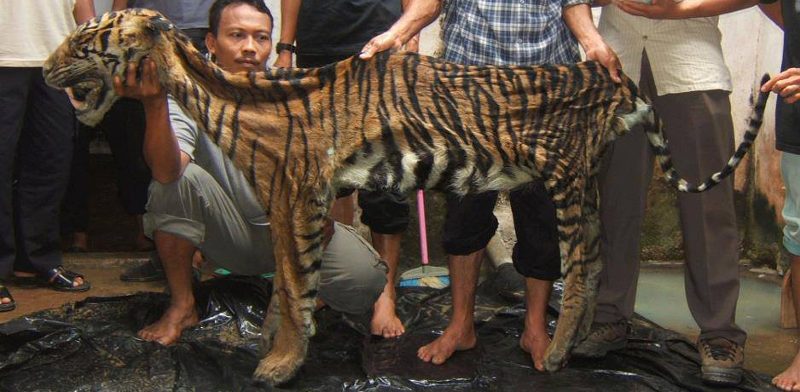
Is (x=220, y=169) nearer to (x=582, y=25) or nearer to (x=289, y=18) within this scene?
(x=289, y=18)

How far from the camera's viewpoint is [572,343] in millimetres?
3416

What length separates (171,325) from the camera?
12.5 ft

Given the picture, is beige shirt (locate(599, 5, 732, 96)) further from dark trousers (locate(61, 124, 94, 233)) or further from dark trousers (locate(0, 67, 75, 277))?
dark trousers (locate(61, 124, 94, 233))

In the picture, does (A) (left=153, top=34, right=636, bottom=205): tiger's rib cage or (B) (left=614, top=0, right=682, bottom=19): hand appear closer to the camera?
(A) (left=153, top=34, right=636, bottom=205): tiger's rib cage

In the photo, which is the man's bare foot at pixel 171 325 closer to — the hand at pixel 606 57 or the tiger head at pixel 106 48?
the tiger head at pixel 106 48

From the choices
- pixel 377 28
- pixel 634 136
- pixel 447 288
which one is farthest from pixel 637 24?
pixel 447 288


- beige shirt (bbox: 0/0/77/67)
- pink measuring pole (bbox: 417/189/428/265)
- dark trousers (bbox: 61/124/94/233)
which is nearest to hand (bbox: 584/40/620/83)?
pink measuring pole (bbox: 417/189/428/265)

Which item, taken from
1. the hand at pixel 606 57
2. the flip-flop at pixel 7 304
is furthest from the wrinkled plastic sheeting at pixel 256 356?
the hand at pixel 606 57

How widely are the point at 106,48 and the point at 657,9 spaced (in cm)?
200

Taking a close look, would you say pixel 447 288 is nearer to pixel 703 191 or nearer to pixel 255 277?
pixel 255 277

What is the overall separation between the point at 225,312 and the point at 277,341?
718 mm

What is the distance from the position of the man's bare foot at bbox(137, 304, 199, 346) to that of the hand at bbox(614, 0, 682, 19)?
219cm

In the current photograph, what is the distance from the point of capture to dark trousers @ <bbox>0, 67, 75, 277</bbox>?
14.8 ft

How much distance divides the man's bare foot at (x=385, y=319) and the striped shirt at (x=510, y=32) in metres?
1.16
